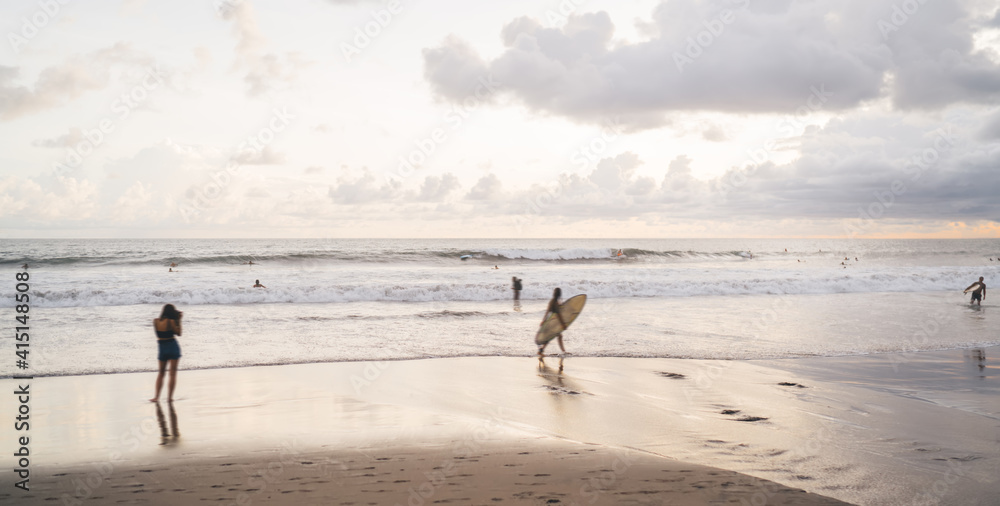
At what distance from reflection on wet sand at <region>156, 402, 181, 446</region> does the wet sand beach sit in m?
0.04

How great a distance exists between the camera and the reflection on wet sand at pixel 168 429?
7105 millimetres

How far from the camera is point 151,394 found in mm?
9617

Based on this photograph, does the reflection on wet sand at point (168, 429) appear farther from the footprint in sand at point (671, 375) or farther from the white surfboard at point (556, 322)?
the footprint in sand at point (671, 375)

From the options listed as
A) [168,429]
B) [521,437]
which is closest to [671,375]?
[521,437]

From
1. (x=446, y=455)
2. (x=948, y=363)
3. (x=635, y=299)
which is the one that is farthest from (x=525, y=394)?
(x=635, y=299)

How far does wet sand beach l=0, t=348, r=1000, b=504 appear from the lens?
5461 mm

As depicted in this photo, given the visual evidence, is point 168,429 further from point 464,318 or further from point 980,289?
point 980,289

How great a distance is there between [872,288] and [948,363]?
2230 centimetres

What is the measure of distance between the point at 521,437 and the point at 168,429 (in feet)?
16.8

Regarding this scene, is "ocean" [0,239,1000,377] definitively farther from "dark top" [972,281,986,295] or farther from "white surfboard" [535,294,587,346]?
"dark top" [972,281,986,295]

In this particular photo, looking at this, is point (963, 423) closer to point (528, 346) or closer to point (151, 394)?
point (528, 346)

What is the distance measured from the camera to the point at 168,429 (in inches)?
300

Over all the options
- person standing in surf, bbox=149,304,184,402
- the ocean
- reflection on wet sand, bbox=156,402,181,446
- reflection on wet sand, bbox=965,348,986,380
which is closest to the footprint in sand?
the ocean

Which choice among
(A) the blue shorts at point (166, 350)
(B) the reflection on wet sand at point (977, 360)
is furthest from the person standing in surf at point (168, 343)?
(B) the reflection on wet sand at point (977, 360)
